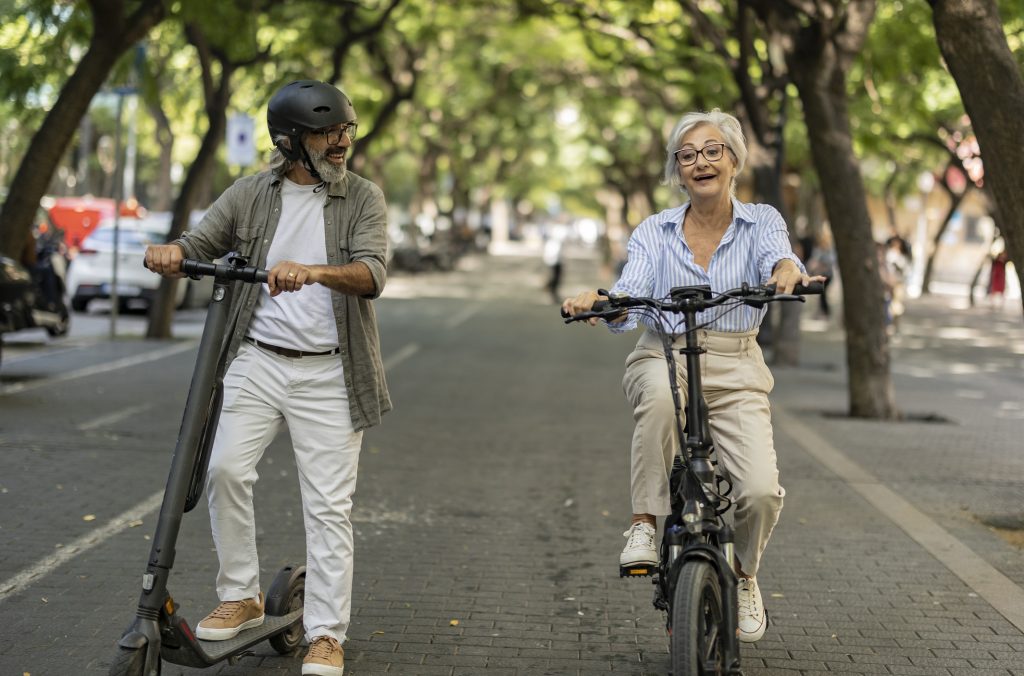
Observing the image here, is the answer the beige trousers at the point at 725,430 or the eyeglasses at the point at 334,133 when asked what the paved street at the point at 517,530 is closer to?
the beige trousers at the point at 725,430

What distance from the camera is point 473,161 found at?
63188mm

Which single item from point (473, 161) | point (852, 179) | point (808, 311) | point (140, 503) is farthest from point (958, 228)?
point (140, 503)

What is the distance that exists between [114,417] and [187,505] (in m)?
7.48

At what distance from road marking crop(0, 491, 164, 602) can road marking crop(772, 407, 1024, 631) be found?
413 centimetres

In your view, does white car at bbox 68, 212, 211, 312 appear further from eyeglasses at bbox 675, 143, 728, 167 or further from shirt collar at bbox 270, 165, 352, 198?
eyeglasses at bbox 675, 143, 728, 167

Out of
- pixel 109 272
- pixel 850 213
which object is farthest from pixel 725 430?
pixel 109 272

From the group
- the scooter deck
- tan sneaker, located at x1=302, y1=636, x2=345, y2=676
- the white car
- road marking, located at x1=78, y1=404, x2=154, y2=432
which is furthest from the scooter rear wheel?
the white car

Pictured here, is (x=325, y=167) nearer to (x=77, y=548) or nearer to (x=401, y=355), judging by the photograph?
(x=77, y=548)

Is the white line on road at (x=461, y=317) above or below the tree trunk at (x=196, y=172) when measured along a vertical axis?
below

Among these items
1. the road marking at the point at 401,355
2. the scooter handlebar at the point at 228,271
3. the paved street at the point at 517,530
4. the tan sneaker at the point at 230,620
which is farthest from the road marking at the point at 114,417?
the scooter handlebar at the point at 228,271

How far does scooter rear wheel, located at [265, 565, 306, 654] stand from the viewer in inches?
202

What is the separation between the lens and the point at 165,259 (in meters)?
4.61

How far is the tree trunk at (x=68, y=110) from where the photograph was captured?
13828 mm

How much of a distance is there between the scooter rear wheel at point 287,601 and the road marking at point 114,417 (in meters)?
6.00
